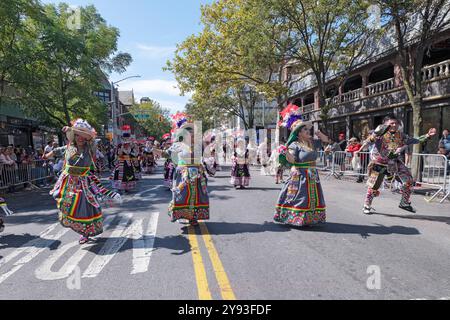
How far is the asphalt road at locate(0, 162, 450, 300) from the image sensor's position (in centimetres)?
348

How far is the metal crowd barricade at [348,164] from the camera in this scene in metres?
13.0

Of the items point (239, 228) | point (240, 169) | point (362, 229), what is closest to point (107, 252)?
point (239, 228)

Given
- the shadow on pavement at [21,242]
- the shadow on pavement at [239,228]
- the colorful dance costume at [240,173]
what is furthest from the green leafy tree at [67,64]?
the shadow on pavement at [239,228]

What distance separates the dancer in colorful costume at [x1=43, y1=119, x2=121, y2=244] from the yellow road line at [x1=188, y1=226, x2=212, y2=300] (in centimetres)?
145

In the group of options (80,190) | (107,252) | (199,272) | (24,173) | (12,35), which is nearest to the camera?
→ (199,272)

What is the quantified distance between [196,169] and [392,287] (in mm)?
3634

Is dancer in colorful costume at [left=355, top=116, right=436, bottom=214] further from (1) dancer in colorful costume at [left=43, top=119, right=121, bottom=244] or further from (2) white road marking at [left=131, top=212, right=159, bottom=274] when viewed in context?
(1) dancer in colorful costume at [left=43, top=119, right=121, bottom=244]

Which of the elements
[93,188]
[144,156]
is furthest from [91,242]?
[144,156]

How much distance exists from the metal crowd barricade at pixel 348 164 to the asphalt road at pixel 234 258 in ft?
19.1

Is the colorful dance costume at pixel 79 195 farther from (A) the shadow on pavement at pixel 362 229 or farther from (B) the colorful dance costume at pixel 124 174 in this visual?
(B) the colorful dance costume at pixel 124 174

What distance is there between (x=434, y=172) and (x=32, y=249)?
34.1 ft

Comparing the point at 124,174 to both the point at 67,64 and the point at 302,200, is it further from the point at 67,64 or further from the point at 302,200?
the point at 302,200

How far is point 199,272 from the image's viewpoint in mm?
3949

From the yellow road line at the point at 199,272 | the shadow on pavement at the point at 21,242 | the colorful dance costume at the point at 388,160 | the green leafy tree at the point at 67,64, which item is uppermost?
the green leafy tree at the point at 67,64
